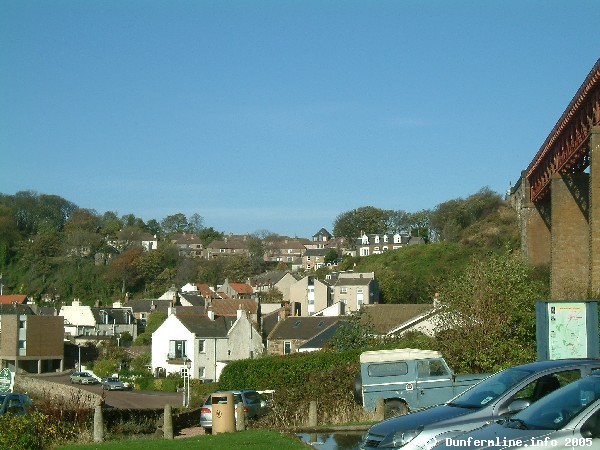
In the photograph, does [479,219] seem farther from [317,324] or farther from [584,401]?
[584,401]

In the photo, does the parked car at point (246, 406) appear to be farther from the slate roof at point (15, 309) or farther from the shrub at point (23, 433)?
the slate roof at point (15, 309)

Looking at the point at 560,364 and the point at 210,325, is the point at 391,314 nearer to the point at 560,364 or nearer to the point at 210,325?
the point at 210,325

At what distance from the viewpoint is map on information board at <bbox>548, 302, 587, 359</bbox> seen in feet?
61.5

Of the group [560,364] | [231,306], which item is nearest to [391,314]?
[231,306]

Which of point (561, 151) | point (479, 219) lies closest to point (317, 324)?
point (561, 151)

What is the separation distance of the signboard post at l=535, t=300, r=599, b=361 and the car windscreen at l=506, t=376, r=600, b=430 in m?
8.24

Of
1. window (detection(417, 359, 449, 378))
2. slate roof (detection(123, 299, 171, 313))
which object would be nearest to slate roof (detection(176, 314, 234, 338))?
slate roof (detection(123, 299, 171, 313))

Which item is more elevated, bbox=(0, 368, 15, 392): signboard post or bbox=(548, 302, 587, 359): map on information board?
bbox=(548, 302, 587, 359): map on information board

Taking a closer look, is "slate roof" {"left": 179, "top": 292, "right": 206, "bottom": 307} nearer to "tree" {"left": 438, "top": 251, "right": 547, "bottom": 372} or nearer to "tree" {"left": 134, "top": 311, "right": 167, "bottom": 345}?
"tree" {"left": 134, "top": 311, "right": 167, "bottom": 345}

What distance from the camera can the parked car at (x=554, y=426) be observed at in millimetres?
9422

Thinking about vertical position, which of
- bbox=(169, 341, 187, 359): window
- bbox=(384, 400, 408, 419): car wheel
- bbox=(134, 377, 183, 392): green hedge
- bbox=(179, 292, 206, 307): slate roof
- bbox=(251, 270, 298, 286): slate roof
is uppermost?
bbox=(251, 270, 298, 286): slate roof

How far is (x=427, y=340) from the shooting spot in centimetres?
2967

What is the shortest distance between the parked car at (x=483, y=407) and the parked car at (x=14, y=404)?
1063cm

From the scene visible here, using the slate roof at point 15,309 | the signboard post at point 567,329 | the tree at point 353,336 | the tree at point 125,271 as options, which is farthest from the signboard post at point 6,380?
the tree at point 125,271
